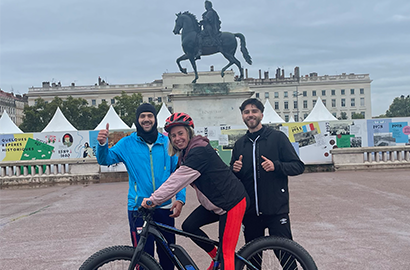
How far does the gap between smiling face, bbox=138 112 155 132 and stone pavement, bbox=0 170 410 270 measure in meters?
1.78

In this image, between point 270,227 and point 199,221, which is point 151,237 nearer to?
point 199,221

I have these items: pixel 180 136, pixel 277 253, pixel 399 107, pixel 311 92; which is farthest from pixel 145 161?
pixel 399 107

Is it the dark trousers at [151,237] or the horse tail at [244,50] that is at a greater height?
the horse tail at [244,50]

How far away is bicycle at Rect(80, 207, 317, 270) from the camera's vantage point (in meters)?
2.94

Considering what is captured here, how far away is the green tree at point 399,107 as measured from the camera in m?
121

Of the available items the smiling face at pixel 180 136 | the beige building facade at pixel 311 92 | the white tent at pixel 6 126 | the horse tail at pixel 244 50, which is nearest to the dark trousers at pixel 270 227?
the smiling face at pixel 180 136

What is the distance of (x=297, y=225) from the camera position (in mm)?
6152

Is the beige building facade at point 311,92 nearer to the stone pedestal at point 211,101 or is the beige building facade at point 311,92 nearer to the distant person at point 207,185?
the stone pedestal at point 211,101

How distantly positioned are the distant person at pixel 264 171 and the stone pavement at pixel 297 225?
1.16m

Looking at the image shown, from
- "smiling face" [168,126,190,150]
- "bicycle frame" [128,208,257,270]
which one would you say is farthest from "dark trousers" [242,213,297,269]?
"smiling face" [168,126,190,150]

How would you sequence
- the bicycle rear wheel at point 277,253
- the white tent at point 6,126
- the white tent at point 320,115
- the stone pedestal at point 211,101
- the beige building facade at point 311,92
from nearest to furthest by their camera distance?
the bicycle rear wheel at point 277,253
the stone pedestal at point 211,101
the white tent at point 6,126
the white tent at point 320,115
the beige building facade at point 311,92

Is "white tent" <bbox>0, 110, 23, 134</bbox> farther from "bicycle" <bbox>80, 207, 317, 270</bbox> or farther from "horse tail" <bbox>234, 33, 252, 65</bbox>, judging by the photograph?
"bicycle" <bbox>80, 207, 317, 270</bbox>

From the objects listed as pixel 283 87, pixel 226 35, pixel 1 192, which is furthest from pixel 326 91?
pixel 1 192

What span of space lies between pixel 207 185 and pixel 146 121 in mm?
905
